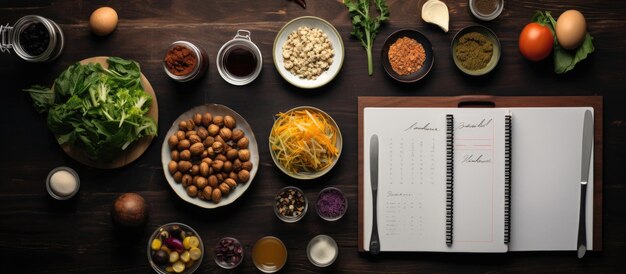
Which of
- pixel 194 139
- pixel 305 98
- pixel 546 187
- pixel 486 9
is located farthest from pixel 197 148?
pixel 546 187

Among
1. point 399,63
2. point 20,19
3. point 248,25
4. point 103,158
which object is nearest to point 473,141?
point 399,63

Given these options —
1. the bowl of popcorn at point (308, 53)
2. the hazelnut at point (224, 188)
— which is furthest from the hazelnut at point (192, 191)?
the bowl of popcorn at point (308, 53)

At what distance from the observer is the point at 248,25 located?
220 centimetres

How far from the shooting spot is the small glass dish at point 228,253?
211 centimetres

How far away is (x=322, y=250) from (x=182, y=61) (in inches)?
36.9

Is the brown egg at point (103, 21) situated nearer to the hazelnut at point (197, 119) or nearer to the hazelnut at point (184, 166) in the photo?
the hazelnut at point (197, 119)

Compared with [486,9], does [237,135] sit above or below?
below

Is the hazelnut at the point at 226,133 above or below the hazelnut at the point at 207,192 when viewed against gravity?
above

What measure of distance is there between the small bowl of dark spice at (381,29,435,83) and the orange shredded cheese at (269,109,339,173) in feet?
1.13

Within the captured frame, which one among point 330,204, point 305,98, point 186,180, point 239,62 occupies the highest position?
point 239,62

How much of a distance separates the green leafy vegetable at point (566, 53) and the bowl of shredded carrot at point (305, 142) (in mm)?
921

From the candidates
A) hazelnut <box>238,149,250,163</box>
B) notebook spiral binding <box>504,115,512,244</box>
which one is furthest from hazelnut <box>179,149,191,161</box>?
notebook spiral binding <box>504,115,512,244</box>

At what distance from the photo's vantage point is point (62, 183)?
2.15 metres

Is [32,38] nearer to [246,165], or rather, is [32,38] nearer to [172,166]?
[172,166]
